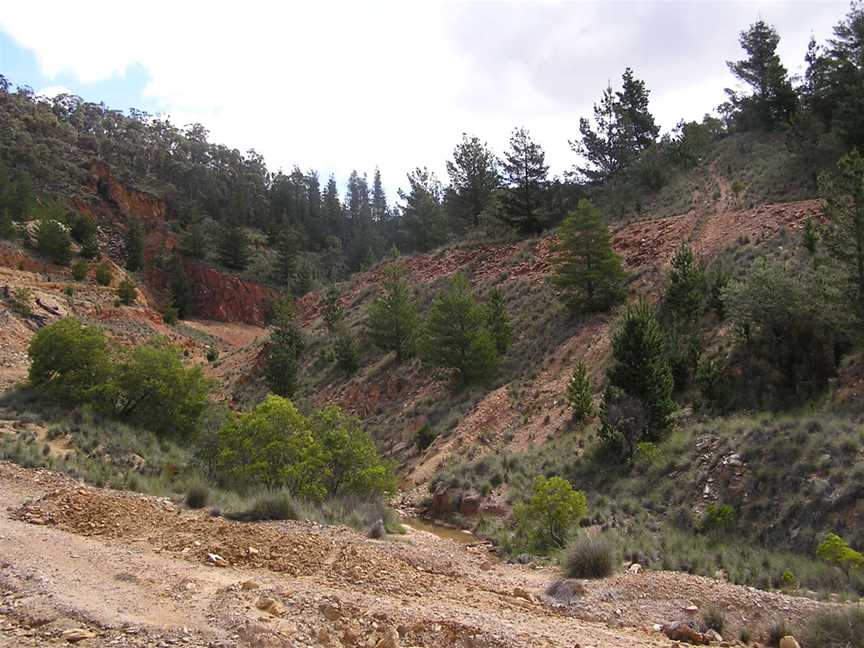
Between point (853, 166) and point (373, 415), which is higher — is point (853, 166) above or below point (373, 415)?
above

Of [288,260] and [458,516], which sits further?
[288,260]

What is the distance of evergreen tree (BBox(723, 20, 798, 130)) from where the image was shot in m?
44.0

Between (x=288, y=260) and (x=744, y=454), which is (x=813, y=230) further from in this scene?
(x=288, y=260)

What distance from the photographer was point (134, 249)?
63219mm

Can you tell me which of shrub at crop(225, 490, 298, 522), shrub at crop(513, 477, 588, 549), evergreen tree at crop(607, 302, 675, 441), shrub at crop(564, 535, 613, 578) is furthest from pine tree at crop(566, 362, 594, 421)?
shrub at crop(225, 490, 298, 522)

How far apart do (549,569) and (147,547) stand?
6.97 metres

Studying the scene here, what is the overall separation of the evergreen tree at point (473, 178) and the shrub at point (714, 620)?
151 feet

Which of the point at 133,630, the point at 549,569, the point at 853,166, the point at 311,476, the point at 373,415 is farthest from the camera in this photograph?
the point at 373,415

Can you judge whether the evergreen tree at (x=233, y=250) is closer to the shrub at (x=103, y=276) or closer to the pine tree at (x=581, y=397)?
the shrub at (x=103, y=276)

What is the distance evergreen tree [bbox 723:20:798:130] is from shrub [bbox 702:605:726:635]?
146 feet

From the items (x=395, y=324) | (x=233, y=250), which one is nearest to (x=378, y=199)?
(x=233, y=250)

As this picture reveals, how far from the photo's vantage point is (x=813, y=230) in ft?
79.2

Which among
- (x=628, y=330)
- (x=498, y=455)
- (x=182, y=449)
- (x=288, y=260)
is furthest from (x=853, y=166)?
(x=288, y=260)

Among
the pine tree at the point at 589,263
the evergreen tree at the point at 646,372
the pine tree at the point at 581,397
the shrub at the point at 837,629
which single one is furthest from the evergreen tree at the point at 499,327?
the shrub at the point at 837,629
